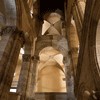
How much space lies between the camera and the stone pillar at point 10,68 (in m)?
6.05

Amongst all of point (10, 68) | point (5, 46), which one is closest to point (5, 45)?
point (5, 46)

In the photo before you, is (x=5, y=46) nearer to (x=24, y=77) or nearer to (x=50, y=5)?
(x=24, y=77)

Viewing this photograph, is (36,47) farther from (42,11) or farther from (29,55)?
(42,11)

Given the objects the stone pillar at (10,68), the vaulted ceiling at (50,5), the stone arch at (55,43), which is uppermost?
the vaulted ceiling at (50,5)

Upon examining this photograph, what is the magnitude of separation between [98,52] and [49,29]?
9.94 m

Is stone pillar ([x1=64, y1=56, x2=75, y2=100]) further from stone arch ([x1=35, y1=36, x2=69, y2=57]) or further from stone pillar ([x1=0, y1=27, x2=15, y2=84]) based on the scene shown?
stone pillar ([x1=0, y1=27, x2=15, y2=84])

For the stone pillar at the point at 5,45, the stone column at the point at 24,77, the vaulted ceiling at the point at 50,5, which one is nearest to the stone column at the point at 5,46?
the stone pillar at the point at 5,45

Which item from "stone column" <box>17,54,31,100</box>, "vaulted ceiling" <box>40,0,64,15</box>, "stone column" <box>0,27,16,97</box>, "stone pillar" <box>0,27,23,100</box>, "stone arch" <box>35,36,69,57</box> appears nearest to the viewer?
"stone pillar" <box>0,27,23,100</box>

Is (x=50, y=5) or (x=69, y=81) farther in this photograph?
(x=50, y=5)

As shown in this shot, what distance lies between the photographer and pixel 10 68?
6.67 m

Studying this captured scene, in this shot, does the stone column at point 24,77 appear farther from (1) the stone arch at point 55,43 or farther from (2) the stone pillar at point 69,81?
(2) the stone pillar at point 69,81

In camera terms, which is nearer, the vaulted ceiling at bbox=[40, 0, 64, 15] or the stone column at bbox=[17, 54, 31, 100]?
the stone column at bbox=[17, 54, 31, 100]

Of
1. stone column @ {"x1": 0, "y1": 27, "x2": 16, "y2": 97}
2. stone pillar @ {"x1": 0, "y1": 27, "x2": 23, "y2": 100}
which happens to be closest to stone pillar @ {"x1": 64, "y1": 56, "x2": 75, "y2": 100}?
stone pillar @ {"x1": 0, "y1": 27, "x2": 23, "y2": 100}

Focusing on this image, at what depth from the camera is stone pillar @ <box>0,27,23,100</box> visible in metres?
6.05
